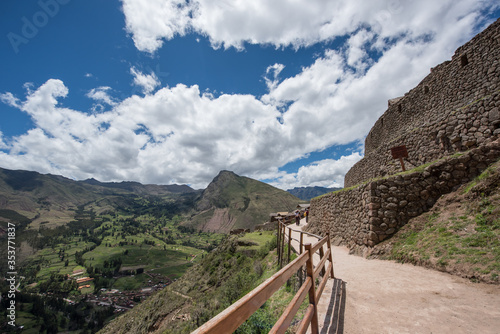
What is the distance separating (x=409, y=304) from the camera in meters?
4.51

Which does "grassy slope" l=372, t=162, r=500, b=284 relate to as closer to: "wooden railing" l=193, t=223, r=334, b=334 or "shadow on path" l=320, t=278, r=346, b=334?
"shadow on path" l=320, t=278, r=346, b=334

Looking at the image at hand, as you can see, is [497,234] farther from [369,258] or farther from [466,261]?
[369,258]

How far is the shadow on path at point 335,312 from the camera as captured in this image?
12.4ft

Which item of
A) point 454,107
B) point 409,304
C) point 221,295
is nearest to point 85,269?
point 221,295

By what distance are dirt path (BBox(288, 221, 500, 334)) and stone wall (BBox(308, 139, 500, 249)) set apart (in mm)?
3185

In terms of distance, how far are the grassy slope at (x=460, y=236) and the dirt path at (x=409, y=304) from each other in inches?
18.9

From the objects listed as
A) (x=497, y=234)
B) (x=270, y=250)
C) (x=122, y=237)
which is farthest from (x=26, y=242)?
(x=497, y=234)

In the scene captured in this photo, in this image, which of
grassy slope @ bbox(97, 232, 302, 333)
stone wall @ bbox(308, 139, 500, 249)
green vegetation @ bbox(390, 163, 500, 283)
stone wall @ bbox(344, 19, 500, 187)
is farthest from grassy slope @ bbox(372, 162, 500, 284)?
grassy slope @ bbox(97, 232, 302, 333)

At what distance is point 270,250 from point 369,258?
6.98 metres

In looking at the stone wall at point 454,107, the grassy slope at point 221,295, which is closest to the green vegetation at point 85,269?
the grassy slope at point 221,295

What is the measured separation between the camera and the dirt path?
370cm

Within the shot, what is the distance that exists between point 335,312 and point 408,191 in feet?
25.1

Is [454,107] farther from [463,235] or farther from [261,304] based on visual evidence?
[261,304]

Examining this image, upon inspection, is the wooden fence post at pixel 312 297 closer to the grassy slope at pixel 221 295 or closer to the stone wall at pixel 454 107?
the grassy slope at pixel 221 295
